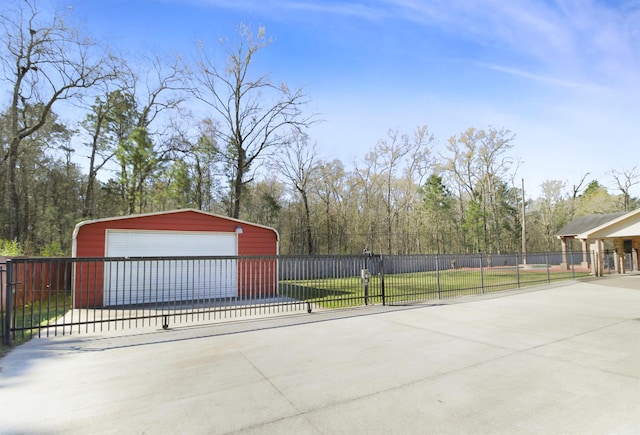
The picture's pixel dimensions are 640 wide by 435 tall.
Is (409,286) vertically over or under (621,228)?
under

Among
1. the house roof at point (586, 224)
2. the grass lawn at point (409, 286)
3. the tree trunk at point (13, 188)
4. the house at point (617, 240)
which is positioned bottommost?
the grass lawn at point (409, 286)

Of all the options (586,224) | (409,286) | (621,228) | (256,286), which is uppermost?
(586,224)

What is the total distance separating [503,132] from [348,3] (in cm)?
3067

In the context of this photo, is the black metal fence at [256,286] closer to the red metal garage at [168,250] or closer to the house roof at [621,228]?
the red metal garage at [168,250]

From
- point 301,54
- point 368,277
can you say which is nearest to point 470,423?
point 368,277

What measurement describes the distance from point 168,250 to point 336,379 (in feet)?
31.5

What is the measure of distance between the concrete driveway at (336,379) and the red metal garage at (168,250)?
4.41 meters

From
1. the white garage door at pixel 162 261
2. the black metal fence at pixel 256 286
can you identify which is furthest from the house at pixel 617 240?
the white garage door at pixel 162 261

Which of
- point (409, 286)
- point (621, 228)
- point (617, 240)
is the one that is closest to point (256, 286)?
point (409, 286)

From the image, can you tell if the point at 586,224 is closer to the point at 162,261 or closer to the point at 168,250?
the point at 168,250

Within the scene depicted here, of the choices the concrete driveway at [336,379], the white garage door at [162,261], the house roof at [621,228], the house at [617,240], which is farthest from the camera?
the house at [617,240]

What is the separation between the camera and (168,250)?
11.6m

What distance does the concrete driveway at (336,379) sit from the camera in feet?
9.40

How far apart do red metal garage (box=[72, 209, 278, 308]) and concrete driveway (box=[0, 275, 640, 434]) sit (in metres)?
4.41
